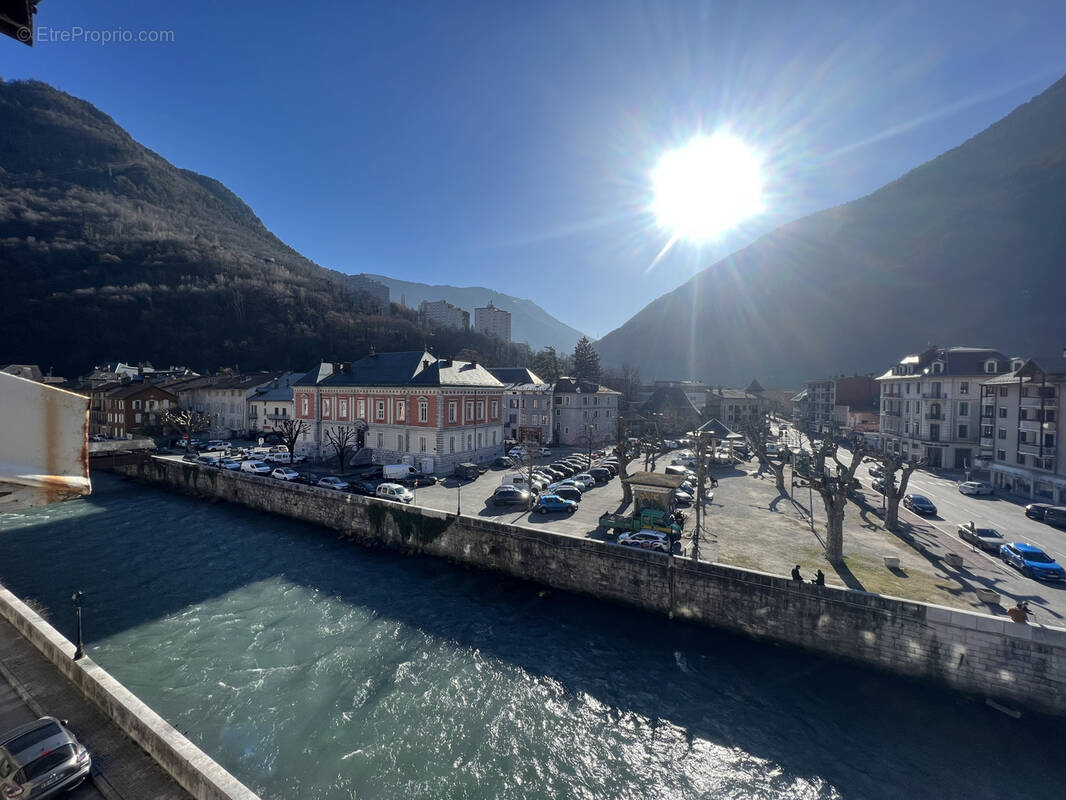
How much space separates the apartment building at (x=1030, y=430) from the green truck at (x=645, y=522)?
32780 millimetres

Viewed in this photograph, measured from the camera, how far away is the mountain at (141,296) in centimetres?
9975

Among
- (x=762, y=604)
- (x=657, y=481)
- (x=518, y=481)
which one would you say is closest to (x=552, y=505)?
(x=518, y=481)

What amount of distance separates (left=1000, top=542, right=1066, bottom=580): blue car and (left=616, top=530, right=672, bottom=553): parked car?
15.2 metres

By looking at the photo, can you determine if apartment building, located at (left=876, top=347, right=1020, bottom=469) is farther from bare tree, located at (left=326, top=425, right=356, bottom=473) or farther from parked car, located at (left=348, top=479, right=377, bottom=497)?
bare tree, located at (left=326, top=425, right=356, bottom=473)

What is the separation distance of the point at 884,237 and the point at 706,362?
75.6 metres

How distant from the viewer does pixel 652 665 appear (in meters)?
16.5

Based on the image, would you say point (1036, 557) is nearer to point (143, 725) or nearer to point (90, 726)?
point (143, 725)

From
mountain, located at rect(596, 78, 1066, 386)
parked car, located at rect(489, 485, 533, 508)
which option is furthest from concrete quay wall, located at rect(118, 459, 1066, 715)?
mountain, located at rect(596, 78, 1066, 386)

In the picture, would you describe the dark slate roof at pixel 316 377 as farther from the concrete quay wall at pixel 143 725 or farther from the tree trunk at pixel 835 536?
the tree trunk at pixel 835 536

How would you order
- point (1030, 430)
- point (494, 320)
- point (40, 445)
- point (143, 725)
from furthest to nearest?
point (494, 320), point (1030, 430), point (143, 725), point (40, 445)

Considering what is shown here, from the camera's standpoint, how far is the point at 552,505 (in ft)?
92.0

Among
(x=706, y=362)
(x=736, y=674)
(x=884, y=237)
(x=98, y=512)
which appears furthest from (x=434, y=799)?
(x=884, y=237)

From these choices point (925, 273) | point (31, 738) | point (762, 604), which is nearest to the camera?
point (31, 738)

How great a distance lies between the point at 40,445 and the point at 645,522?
76.3 feet
